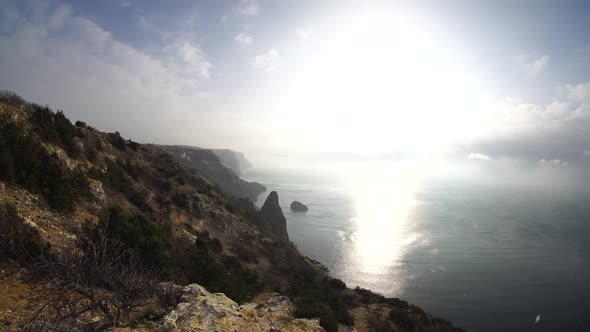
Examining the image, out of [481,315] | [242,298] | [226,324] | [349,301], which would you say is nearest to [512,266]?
[481,315]

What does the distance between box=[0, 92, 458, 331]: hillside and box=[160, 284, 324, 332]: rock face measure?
6 cm

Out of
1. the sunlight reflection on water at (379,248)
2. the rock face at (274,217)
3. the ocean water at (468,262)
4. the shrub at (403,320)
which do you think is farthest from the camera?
the rock face at (274,217)

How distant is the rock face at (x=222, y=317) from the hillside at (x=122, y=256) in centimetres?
6

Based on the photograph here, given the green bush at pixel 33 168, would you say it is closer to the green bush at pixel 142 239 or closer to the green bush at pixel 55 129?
the green bush at pixel 55 129

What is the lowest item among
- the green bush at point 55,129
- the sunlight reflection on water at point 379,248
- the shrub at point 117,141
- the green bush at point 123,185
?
the sunlight reflection on water at point 379,248

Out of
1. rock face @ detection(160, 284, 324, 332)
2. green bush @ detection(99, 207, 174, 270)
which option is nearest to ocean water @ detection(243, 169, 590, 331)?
rock face @ detection(160, 284, 324, 332)

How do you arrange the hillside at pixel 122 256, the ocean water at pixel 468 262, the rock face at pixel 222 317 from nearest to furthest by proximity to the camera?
the hillside at pixel 122 256 < the rock face at pixel 222 317 < the ocean water at pixel 468 262

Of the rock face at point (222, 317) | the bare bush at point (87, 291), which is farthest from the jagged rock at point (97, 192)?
the rock face at point (222, 317)

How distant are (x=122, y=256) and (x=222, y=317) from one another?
21.4 ft

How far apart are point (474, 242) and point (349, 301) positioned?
94.9 metres

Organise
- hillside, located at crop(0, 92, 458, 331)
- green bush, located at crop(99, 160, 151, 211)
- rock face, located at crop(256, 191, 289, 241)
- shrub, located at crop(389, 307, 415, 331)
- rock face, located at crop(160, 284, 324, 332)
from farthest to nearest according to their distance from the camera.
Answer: rock face, located at crop(256, 191, 289, 241)
green bush, located at crop(99, 160, 151, 211)
shrub, located at crop(389, 307, 415, 331)
rock face, located at crop(160, 284, 324, 332)
hillside, located at crop(0, 92, 458, 331)

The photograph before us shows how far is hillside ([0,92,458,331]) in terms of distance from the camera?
8.70m

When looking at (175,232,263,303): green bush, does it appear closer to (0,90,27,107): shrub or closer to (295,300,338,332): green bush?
(295,300,338,332): green bush

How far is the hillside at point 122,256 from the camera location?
8.70 m
